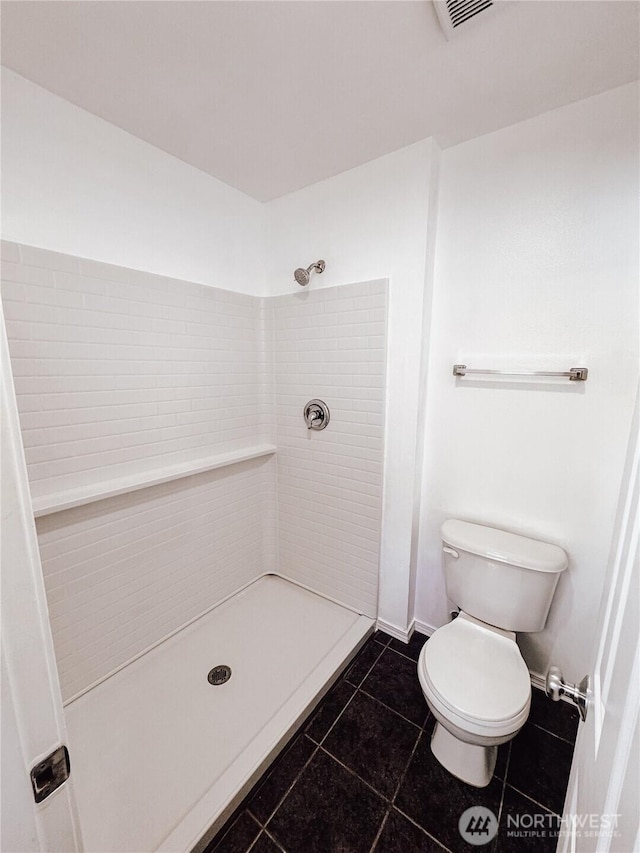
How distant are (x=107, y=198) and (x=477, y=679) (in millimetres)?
2266

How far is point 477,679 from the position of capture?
1.21m

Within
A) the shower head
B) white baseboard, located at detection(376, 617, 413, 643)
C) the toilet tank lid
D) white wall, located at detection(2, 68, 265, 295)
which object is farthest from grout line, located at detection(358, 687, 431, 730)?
white wall, located at detection(2, 68, 265, 295)

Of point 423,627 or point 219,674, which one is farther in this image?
point 423,627

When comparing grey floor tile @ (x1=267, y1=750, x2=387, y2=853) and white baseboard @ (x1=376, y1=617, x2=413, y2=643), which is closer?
grey floor tile @ (x1=267, y1=750, x2=387, y2=853)

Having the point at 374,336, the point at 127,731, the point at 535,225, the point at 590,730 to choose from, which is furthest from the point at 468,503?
the point at 127,731

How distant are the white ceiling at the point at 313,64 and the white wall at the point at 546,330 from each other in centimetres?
15

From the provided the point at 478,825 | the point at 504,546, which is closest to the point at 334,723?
the point at 478,825

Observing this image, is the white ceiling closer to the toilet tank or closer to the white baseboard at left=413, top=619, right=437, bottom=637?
the toilet tank

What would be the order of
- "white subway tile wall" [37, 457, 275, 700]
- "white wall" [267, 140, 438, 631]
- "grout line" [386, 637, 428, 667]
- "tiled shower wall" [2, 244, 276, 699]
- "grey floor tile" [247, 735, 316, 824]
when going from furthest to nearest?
1. "grout line" [386, 637, 428, 667]
2. "white wall" [267, 140, 438, 631]
3. "white subway tile wall" [37, 457, 275, 700]
4. "tiled shower wall" [2, 244, 276, 699]
5. "grey floor tile" [247, 735, 316, 824]

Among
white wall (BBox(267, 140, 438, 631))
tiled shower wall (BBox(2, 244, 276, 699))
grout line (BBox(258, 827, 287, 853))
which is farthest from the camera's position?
white wall (BBox(267, 140, 438, 631))

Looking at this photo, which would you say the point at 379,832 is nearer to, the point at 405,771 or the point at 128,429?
the point at 405,771

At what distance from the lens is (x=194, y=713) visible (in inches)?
56.8

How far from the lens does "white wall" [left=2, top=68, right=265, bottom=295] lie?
1.19 meters

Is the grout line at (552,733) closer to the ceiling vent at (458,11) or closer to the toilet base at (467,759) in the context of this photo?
the toilet base at (467,759)
